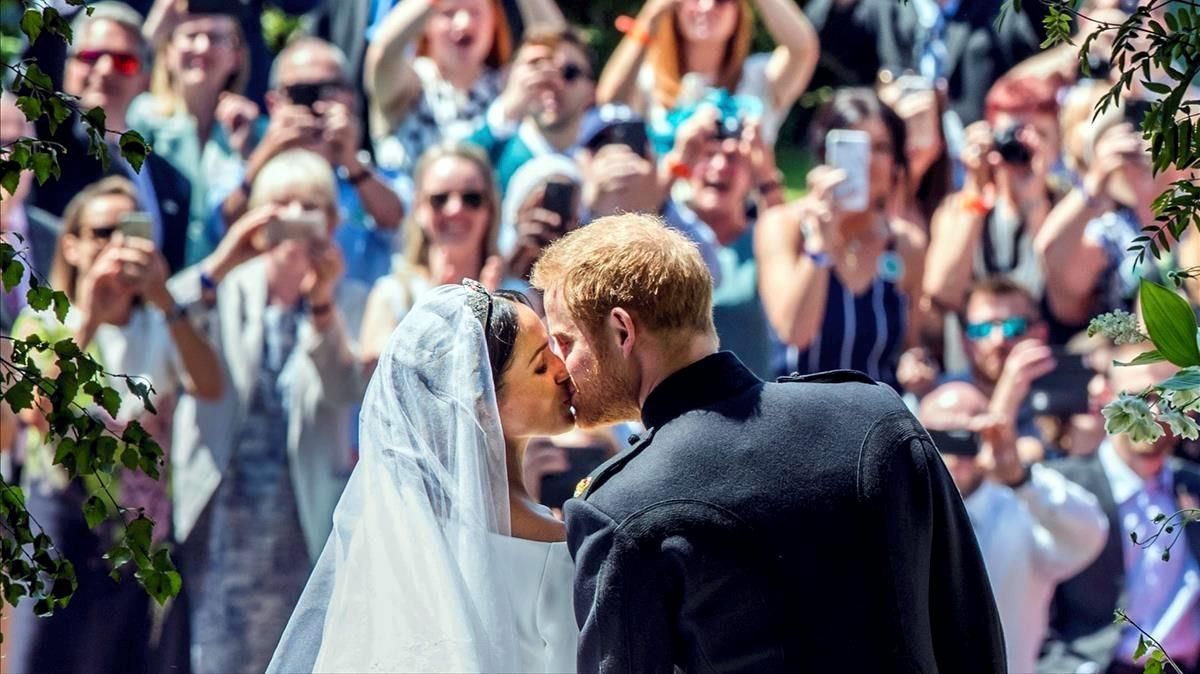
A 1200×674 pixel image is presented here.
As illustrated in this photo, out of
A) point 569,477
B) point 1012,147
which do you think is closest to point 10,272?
point 569,477

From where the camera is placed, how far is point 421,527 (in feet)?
8.18

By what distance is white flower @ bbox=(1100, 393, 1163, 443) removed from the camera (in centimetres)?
198

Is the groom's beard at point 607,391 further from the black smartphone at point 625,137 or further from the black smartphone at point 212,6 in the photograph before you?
the black smartphone at point 212,6

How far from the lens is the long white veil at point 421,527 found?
242 cm

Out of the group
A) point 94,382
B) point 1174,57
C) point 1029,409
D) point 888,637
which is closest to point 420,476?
point 94,382

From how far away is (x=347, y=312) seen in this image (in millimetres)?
6227

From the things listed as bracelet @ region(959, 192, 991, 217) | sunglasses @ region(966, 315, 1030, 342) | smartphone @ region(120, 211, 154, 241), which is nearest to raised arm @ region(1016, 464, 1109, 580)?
sunglasses @ region(966, 315, 1030, 342)

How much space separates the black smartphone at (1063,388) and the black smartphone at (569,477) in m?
1.76

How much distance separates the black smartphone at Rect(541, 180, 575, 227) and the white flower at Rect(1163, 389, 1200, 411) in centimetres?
428

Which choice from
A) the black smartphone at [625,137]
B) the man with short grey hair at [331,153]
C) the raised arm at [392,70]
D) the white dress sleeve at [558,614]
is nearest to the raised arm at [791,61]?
the black smartphone at [625,137]

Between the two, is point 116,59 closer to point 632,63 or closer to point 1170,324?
point 632,63

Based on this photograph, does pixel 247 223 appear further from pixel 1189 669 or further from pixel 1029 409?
pixel 1189 669

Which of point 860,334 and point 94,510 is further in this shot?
point 860,334

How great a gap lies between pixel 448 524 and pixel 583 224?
3.59m
